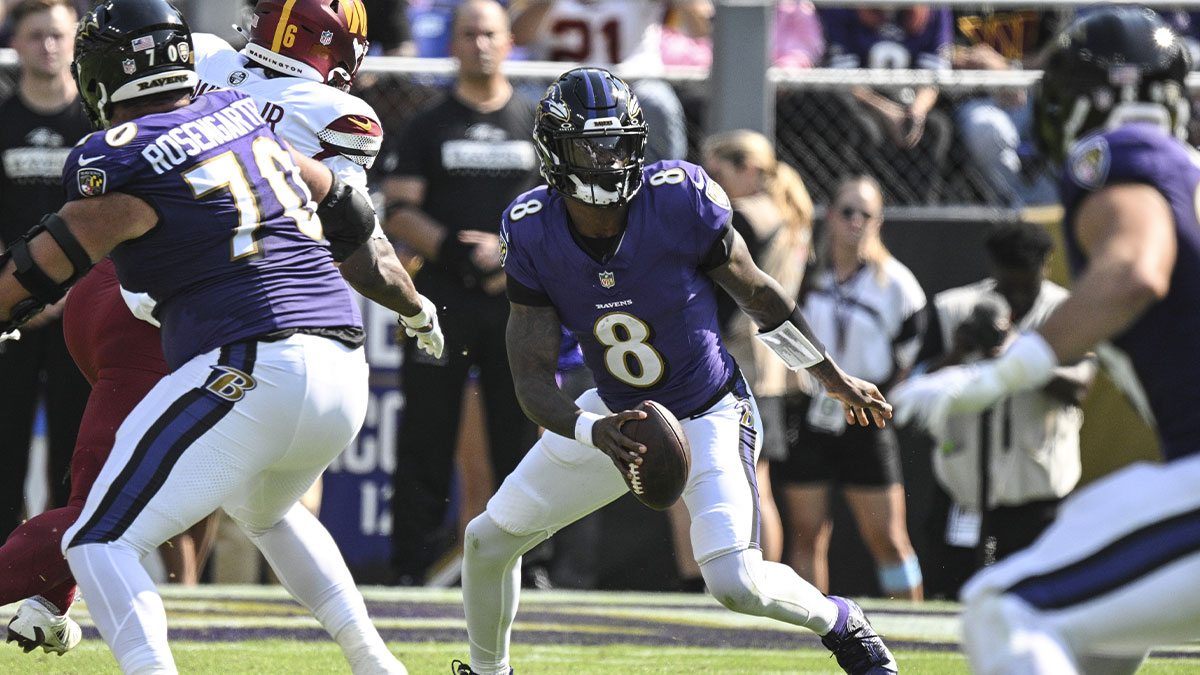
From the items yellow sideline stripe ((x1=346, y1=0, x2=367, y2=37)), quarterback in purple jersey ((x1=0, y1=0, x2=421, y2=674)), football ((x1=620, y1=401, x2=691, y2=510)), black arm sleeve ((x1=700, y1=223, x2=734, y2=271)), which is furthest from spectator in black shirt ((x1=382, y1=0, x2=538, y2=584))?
football ((x1=620, y1=401, x2=691, y2=510))

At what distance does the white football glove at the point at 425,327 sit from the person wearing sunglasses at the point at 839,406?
295cm

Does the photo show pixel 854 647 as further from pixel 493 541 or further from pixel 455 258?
pixel 455 258

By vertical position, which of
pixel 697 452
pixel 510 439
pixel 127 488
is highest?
pixel 127 488

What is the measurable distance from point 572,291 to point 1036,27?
4953 mm

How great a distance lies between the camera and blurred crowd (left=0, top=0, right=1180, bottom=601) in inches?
280

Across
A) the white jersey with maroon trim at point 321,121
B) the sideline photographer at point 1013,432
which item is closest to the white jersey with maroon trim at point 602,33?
the sideline photographer at point 1013,432

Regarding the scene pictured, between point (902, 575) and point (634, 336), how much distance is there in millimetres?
3412

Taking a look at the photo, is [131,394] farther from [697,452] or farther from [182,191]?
[697,452]

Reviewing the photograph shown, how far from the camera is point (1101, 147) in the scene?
2918mm

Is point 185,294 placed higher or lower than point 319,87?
lower

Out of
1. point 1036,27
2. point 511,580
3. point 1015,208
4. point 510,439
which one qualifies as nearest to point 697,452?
point 511,580

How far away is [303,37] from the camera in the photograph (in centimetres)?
474

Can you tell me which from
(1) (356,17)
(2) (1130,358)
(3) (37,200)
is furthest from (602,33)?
(2) (1130,358)

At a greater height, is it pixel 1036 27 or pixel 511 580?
pixel 1036 27
